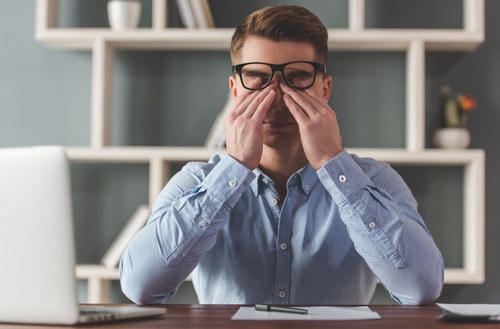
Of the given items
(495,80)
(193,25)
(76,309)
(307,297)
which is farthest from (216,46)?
(76,309)

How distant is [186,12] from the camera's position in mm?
2801

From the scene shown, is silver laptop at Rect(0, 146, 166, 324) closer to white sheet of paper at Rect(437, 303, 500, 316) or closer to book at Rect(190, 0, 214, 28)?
white sheet of paper at Rect(437, 303, 500, 316)

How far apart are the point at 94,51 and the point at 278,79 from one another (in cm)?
137

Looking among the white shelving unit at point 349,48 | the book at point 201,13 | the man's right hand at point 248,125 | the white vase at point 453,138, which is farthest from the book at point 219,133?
the man's right hand at point 248,125

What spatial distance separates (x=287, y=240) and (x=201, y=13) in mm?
1390

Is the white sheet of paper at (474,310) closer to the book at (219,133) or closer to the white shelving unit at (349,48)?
the white shelving unit at (349,48)

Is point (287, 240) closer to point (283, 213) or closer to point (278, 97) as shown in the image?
point (283, 213)

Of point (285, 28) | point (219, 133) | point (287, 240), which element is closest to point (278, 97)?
point (285, 28)

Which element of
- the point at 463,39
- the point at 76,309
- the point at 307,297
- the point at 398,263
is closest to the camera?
the point at 76,309

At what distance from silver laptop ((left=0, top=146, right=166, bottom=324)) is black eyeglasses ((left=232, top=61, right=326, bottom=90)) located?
798mm

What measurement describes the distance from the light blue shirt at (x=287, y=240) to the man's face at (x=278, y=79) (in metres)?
0.09

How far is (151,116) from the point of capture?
3008 mm

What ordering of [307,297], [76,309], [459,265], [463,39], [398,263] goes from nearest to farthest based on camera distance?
[76,309] → [398,263] → [307,297] → [463,39] → [459,265]

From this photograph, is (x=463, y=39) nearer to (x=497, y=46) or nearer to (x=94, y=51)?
(x=497, y=46)
